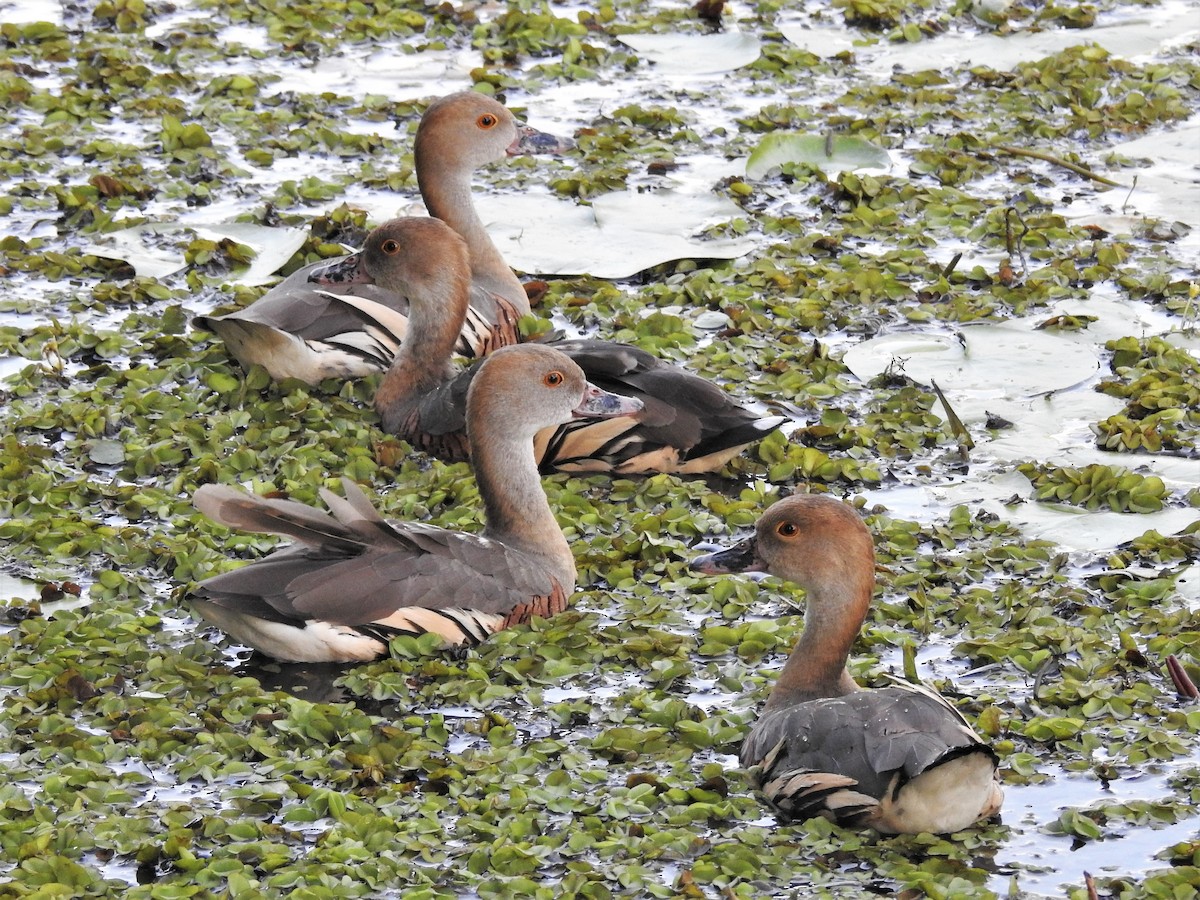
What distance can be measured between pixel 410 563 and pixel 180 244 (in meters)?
3.63

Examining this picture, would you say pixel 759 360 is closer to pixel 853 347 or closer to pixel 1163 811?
pixel 853 347

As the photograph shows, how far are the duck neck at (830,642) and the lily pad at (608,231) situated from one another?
3.43 m

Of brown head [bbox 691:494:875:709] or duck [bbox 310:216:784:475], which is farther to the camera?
duck [bbox 310:216:784:475]

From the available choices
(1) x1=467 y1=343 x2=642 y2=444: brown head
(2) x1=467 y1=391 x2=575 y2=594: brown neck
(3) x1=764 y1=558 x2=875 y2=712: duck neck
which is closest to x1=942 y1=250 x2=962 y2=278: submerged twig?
(1) x1=467 y1=343 x2=642 y2=444: brown head

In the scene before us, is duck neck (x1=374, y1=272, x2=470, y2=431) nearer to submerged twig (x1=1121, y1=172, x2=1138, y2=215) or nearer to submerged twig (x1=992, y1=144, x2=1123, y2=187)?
submerged twig (x1=992, y1=144, x2=1123, y2=187)

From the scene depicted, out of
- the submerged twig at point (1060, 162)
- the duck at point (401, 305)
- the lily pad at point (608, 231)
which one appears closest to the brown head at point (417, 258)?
the duck at point (401, 305)

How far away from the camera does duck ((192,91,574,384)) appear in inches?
303

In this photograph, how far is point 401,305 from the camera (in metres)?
8.07

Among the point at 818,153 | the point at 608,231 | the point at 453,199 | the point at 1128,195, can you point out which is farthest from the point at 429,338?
the point at 1128,195

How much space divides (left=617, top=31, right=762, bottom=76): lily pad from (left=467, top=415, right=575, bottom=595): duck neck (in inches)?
207

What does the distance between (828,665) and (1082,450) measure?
2.20 metres

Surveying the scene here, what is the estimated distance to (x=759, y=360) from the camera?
8.02 meters

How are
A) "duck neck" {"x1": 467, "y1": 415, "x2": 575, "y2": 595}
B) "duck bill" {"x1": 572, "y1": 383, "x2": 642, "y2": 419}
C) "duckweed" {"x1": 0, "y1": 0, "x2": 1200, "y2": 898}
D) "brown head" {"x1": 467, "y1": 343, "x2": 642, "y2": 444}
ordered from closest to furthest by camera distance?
"duckweed" {"x1": 0, "y1": 0, "x2": 1200, "y2": 898} → "duck neck" {"x1": 467, "y1": 415, "x2": 575, "y2": 595} → "brown head" {"x1": 467, "y1": 343, "x2": 642, "y2": 444} → "duck bill" {"x1": 572, "y1": 383, "x2": 642, "y2": 419}

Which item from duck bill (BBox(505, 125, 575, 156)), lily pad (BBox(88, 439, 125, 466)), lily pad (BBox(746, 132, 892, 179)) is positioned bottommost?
lily pad (BBox(88, 439, 125, 466))
